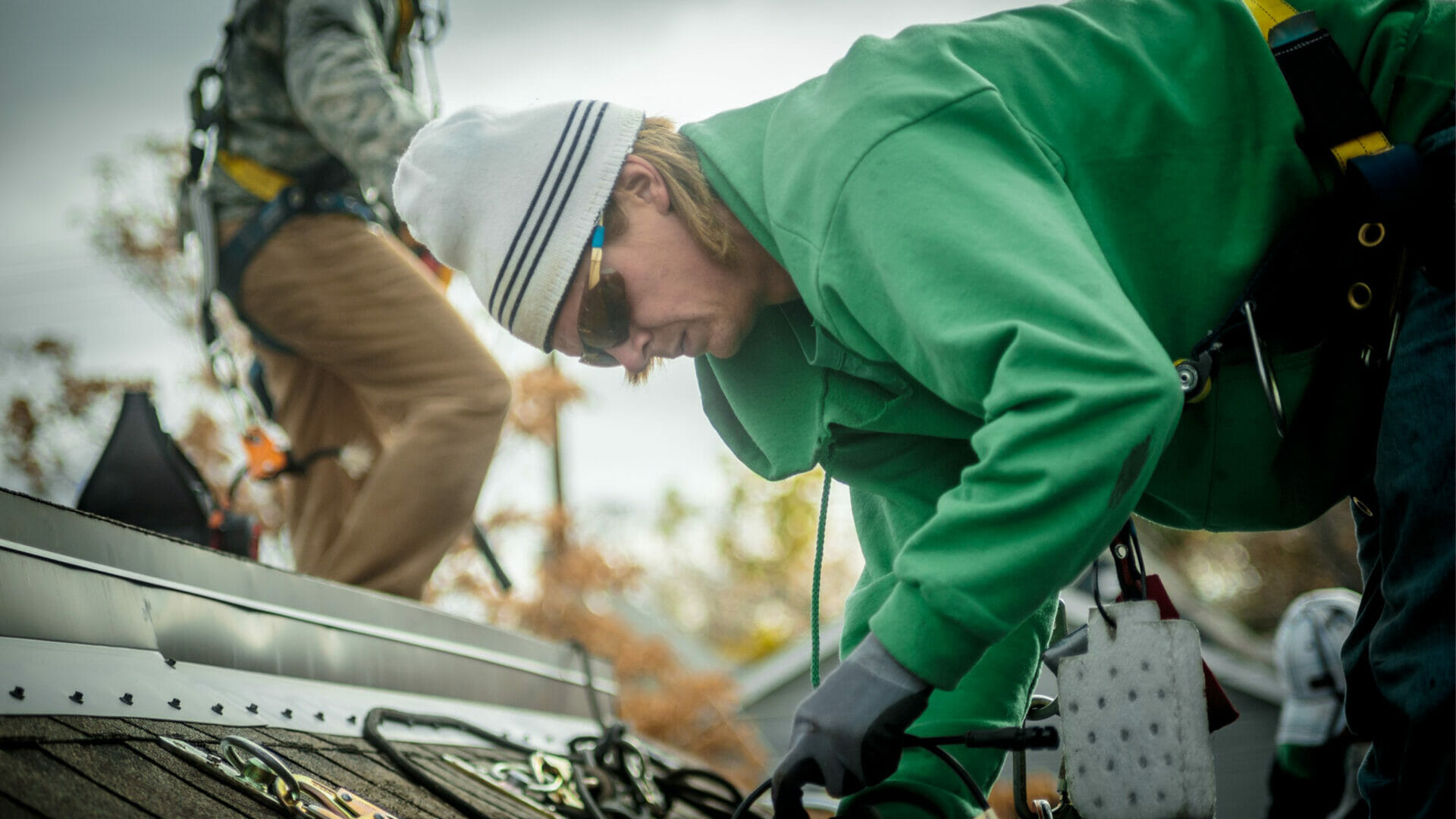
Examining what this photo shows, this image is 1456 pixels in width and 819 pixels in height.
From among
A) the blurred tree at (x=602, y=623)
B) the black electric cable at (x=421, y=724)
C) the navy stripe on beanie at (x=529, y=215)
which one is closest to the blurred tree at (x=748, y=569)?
the blurred tree at (x=602, y=623)

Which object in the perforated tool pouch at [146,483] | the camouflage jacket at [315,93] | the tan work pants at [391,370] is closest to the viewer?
the perforated tool pouch at [146,483]

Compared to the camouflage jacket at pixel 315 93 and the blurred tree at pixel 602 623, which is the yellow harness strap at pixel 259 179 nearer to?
the camouflage jacket at pixel 315 93

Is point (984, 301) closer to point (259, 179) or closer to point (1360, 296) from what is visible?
point (1360, 296)

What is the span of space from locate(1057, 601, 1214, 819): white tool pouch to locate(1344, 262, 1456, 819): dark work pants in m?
0.22

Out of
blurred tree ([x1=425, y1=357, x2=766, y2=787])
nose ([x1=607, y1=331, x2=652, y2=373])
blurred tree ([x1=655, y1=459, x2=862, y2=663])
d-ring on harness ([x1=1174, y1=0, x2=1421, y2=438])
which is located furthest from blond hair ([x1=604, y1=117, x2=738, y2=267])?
blurred tree ([x1=655, y1=459, x2=862, y2=663])

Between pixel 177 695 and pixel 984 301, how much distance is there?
135cm

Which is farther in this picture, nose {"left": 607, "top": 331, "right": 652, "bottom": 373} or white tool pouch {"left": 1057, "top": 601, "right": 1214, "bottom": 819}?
nose {"left": 607, "top": 331, "right": 652, "bottom": 373}

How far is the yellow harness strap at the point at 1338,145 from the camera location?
1430mm

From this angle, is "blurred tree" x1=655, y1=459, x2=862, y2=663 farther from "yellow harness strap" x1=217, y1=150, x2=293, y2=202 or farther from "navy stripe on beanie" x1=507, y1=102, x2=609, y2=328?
"navy stripe on beanie" x1=507, y1=102, x2=609, y2=328

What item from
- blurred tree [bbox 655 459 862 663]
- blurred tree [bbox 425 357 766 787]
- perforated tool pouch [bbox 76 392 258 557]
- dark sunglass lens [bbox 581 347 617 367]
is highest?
dark sunglass lens [bbox 581 347 617 367]

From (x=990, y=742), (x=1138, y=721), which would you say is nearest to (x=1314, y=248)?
(x=1138, y=721)

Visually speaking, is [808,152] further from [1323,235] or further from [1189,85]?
[1323,235]

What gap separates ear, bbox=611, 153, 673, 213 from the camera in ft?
5.81

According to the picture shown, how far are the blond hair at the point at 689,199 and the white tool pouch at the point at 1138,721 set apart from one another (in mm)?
771
